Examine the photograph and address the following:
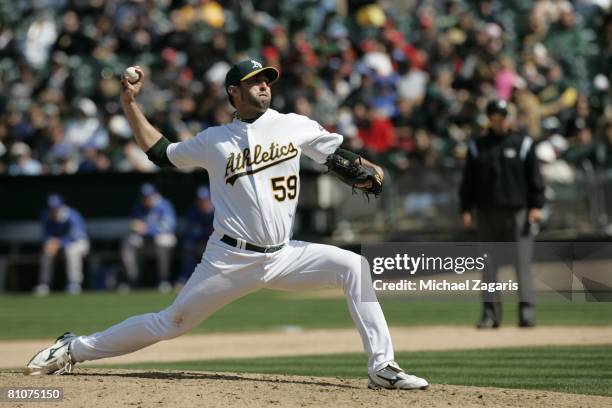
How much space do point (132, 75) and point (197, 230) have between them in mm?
12390

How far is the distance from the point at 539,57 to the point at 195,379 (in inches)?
547

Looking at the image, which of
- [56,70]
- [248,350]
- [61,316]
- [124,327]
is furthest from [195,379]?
[56,70]

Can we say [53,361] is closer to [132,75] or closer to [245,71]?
[132,75]

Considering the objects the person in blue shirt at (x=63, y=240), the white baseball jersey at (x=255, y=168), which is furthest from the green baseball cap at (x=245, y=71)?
the person in blue shirt at (x=63, y=240)

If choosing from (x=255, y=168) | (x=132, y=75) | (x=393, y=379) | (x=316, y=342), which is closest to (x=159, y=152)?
(x=132, y=75)

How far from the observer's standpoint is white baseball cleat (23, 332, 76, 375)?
7559 millimetres

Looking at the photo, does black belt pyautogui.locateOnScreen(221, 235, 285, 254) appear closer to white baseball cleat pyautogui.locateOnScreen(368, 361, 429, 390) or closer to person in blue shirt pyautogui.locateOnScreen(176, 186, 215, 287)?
white baseball cleat pyautogui.locateOnScreen(368, 361, 429, 390)

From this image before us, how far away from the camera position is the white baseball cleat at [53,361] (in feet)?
24.8

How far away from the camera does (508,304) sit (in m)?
15.4

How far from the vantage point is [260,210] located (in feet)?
23.1

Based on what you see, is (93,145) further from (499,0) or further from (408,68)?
(499,0)

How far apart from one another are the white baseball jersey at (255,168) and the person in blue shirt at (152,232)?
12299 millimetres

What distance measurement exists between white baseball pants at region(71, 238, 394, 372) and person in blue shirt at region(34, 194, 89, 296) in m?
12.5

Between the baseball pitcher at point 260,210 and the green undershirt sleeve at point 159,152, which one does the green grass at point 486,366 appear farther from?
the green undershirt sleeve at point 159,152
